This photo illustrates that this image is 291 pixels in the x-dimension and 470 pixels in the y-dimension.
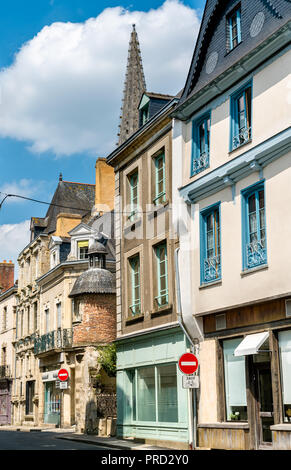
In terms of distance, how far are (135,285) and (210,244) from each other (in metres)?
5.16

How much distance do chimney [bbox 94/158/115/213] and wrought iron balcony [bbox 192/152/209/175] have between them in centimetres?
2080

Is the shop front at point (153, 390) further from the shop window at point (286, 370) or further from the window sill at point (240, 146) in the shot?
the window sill at point (240, 146)

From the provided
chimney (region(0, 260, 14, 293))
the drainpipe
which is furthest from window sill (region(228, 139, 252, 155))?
chimney (region(0, 260, 14, 293))

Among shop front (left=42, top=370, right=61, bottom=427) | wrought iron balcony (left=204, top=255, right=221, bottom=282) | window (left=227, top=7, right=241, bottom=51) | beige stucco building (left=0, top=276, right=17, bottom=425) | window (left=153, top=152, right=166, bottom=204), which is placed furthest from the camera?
beige stucco building (left=0, top=276, right=17, bottom=425)

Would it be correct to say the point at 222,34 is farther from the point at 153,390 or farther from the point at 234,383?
the point at 153,390

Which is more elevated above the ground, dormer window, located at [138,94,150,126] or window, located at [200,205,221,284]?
dormer window, located at [138,94,150,126]

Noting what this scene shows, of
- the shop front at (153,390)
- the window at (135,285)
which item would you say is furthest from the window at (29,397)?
the window at (135,285)

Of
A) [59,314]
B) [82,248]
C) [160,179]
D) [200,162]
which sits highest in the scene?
[82,248]

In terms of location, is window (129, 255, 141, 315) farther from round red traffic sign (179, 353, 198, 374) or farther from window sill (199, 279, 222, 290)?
round red traffic sign (179, 353, 198, 374)

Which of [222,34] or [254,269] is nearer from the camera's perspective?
[254,269]

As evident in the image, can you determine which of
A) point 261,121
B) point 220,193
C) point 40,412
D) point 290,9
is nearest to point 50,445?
point 220,193

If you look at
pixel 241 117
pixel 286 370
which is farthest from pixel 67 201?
pixel 286 370

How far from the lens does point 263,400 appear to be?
15.7 m

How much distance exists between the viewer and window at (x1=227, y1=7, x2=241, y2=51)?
1792cm
